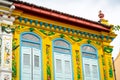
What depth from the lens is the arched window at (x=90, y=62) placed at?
14.2 metres

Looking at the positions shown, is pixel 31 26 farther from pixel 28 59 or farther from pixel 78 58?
pixel 78 58

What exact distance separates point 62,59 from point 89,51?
1689 mm

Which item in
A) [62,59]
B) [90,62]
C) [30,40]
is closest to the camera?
[30,40]

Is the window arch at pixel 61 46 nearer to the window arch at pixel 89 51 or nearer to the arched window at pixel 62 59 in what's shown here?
the arched window at pixel 62 59

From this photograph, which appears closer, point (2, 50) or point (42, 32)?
point (2, 50)

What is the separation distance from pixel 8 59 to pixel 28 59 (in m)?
1.14

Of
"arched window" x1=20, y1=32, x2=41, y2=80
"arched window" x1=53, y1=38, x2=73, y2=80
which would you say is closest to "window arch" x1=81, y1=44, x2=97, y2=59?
"arched window" x1=53, y1=38, x2=73, y2=80

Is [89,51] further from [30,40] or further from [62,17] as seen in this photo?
[30,40]

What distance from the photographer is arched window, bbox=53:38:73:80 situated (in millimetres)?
13297

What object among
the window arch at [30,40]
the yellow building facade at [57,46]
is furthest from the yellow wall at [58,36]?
the window arch at [30,40]

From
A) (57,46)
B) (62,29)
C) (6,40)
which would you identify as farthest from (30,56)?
(62,29)

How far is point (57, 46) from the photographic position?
1371cm

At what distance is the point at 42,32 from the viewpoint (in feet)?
44.2

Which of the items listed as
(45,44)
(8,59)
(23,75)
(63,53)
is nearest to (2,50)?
(8,59)
